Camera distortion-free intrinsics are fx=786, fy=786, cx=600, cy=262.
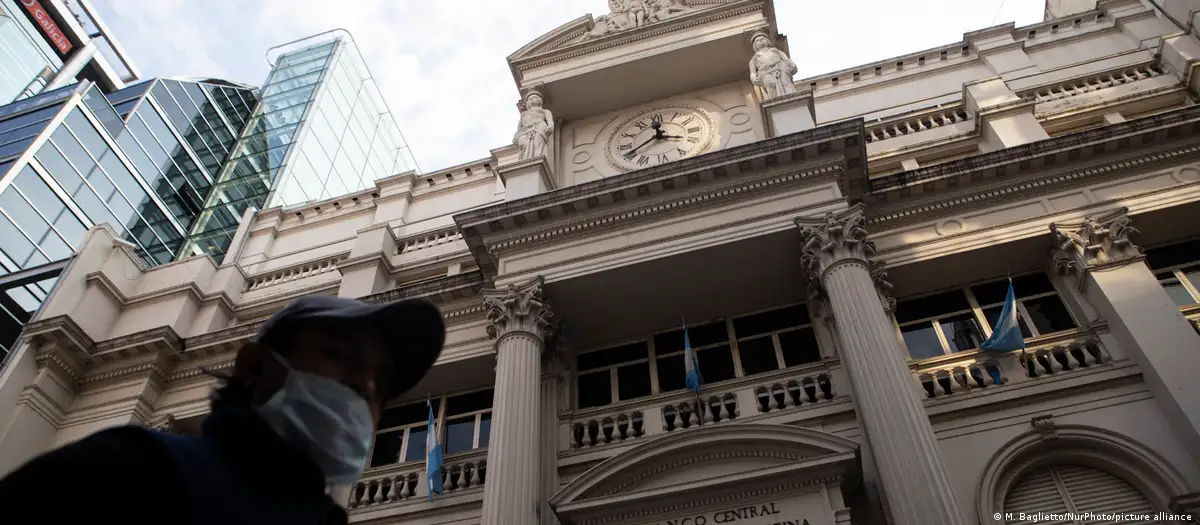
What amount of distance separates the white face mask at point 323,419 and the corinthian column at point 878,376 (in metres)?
7.03

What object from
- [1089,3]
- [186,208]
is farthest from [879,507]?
[186,208]

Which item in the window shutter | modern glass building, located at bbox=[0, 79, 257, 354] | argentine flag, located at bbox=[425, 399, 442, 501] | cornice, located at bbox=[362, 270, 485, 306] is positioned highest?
modern glass building, located at bbox=[0, 79, 257, 354]

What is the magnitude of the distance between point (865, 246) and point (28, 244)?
23.4 metres

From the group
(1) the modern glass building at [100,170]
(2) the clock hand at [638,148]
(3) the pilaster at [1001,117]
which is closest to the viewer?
(3) the pilaster at [1001,117]

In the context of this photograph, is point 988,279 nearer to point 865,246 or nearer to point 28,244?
point 865,246

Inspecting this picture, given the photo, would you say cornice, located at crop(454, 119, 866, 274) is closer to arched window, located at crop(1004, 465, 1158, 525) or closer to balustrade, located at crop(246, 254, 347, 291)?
arched window, located at crop(1004, 465, 1158, 525)

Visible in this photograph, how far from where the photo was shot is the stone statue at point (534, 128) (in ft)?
50.4

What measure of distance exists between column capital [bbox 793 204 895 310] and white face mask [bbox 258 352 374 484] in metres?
9.36

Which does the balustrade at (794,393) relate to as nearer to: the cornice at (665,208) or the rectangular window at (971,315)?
the rectangular window at (971,315)

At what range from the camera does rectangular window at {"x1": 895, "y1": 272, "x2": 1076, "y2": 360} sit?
11.6m

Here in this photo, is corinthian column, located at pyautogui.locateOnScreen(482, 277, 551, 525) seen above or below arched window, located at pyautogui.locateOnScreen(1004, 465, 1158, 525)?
above

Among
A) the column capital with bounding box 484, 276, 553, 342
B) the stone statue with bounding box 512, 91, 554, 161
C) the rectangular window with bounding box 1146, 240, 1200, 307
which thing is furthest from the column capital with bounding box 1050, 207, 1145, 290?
the stone statue with bounding box 512, 91, 554, 161

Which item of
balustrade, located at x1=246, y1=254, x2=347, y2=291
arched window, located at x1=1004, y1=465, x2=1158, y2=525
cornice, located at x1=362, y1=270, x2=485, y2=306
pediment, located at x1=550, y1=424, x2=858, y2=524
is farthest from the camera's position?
balustrade, located at x1=246, y1=254, x2=347, y2=291

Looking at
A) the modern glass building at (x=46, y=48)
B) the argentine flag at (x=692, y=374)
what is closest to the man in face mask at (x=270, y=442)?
the argentine flag at (x=692, y=374)
